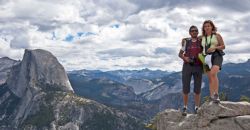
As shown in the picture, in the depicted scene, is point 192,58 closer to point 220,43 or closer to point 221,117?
point 220,43

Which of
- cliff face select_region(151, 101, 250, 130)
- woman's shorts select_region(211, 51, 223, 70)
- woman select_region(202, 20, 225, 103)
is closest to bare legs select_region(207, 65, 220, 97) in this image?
woman select_region(202, 20, 225, 103)

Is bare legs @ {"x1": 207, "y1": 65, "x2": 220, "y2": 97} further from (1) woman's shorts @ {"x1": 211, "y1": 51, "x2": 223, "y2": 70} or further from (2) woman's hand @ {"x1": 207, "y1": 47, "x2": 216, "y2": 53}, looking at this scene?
(2) woman's hand @ {"x1": 207, "y1": 47, "x2": 216, "y2": 53}

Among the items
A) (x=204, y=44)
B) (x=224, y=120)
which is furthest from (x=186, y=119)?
(x=204, y=44)

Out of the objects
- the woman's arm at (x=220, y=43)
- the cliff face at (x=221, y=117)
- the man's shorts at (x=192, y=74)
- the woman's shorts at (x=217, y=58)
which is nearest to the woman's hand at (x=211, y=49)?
the woman's arm at (x=220, y=43)

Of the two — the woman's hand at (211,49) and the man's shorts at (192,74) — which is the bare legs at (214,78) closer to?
the woman's hand at (211,49)

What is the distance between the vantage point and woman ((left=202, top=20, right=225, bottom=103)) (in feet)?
88.1

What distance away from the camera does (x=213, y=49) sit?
2672cm

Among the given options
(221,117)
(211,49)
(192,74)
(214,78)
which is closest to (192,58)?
(192,74)

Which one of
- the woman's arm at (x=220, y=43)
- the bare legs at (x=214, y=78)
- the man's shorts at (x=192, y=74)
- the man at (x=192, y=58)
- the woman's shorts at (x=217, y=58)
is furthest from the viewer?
the man's shorts at (x=192, y=74)

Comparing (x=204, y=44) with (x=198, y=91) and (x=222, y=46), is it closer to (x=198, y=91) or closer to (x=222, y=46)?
(x=222, y=46)

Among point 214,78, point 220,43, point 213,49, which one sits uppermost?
point 220,43

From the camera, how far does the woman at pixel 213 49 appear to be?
2684 centimetres

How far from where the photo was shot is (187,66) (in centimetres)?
2861

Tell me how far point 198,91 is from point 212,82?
6.45 ft
